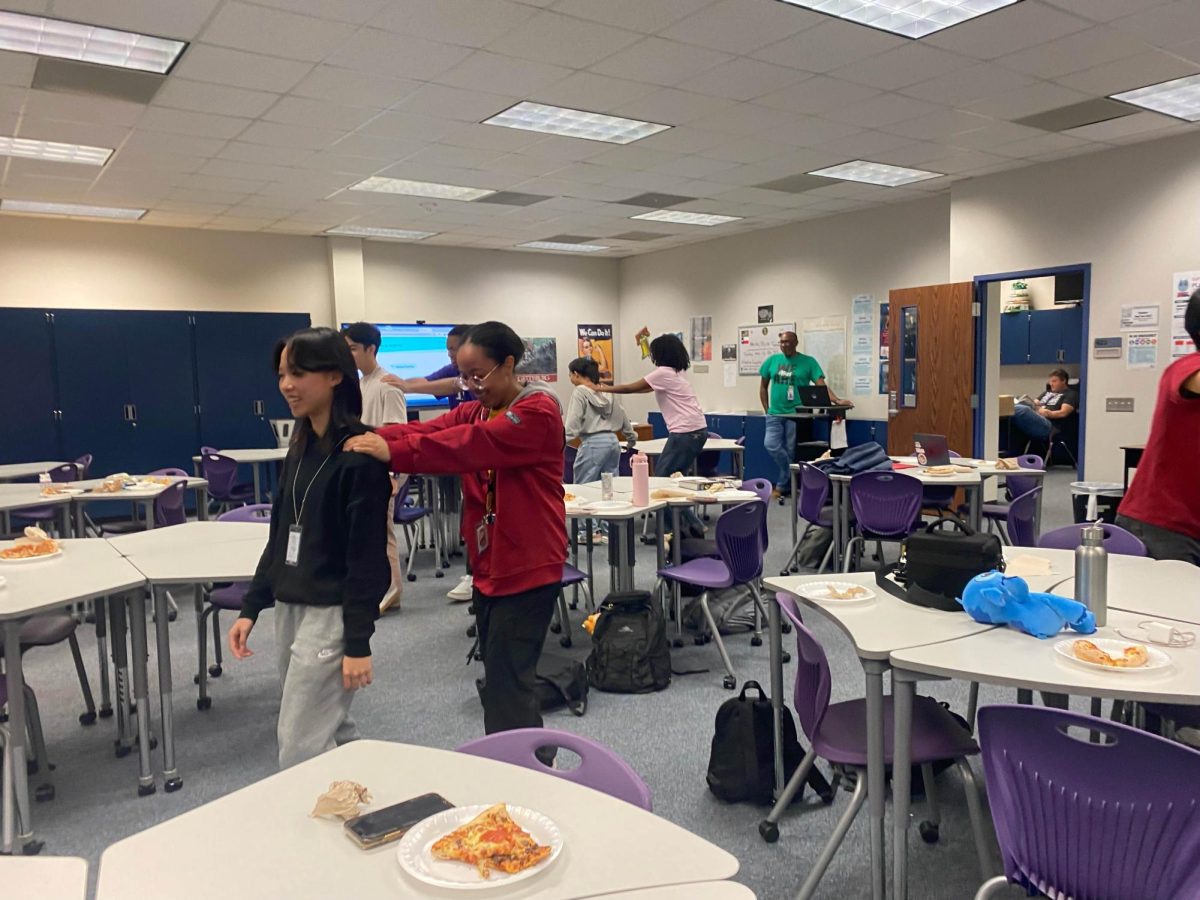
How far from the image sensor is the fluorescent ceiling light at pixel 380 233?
9445mm

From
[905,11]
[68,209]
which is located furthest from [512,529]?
[68,209]

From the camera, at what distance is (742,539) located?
4004mm

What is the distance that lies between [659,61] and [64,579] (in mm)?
3864

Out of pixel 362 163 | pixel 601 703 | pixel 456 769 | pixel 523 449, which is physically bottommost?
pixel 601 703

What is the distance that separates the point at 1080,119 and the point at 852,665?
455cm

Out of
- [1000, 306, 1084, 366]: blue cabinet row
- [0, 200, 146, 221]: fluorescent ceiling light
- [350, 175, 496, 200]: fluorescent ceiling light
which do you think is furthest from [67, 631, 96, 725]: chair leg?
[1000, 306, 1084, 366]: blue cabinet row

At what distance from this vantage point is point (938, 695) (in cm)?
356

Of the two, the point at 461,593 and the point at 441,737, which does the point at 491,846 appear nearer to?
the point at 441,737

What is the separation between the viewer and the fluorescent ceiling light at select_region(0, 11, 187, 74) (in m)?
3.98

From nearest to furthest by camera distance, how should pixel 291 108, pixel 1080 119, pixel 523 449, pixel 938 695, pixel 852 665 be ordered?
1. pixel 523 449
2. pixel 938 695
3. pixel 852 665
4. pixel 291 108
5. pixel 1080 119

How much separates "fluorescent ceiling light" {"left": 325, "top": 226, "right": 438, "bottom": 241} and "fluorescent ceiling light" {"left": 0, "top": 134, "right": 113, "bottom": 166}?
321 cm

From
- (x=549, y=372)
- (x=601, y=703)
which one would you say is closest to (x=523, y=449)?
(x=601, y=703)

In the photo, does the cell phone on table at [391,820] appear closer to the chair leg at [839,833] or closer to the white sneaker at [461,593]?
the chair leg at [839,833]

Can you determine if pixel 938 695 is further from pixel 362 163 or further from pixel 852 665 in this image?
pixel 362 163
